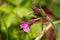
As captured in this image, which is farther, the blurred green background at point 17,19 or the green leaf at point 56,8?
the green leaf at point 56,8

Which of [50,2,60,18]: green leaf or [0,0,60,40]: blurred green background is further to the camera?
[50,2,60,18]: green leaf

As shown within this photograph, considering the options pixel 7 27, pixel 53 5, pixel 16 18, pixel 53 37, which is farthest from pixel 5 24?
pixel 53 5

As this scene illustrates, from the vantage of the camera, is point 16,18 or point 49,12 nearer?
point 16,18

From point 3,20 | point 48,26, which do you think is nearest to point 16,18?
point 3,20

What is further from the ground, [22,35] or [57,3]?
[57,3]

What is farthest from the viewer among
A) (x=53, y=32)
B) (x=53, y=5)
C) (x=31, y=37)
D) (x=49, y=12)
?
Result: (x=49, y=12)

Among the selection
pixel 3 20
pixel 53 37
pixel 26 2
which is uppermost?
pixel 26 2

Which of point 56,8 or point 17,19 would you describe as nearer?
point 17,19

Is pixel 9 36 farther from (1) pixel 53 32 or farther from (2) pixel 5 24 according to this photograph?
(1) pixel 53 32

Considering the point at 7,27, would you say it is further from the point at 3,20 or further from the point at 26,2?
the point at 26,2

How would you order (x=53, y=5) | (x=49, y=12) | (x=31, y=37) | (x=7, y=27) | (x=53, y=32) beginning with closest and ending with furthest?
(x=31, y=37) → (x=7, y=27) → (x=53, y=32) → (x=53, y=5) → (x=49, y=12)
